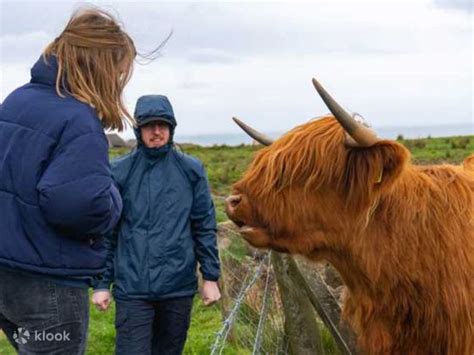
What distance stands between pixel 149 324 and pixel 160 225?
0.58 meters

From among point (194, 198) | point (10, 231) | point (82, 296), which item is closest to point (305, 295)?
point (194, 198)

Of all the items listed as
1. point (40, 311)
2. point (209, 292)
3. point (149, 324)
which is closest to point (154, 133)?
point (209, 292)

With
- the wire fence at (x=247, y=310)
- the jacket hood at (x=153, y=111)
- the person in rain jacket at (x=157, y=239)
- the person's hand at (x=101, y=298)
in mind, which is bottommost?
the wire fence at (x=247, y=310)

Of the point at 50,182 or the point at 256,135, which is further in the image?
the point at 256,135

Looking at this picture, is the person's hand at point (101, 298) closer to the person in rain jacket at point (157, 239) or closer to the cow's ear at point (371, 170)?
the person in rain jacket at point (157, 239)

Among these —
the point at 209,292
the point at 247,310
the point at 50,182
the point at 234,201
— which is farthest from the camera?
the point at 247,310

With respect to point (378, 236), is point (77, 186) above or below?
above

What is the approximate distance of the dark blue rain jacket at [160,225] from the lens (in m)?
4.55

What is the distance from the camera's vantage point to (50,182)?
2.97m

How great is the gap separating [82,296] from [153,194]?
141 centimetres

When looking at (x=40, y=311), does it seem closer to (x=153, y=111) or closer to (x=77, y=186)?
(x=77, y=186)

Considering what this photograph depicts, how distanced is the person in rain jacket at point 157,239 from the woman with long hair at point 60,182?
49.1 inches

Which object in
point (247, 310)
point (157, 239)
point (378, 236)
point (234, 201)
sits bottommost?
point (247, 310)

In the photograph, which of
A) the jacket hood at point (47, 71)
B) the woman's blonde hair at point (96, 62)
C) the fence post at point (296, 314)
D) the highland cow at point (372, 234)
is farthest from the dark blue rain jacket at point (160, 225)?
the jacket hood at point (47, 71)
